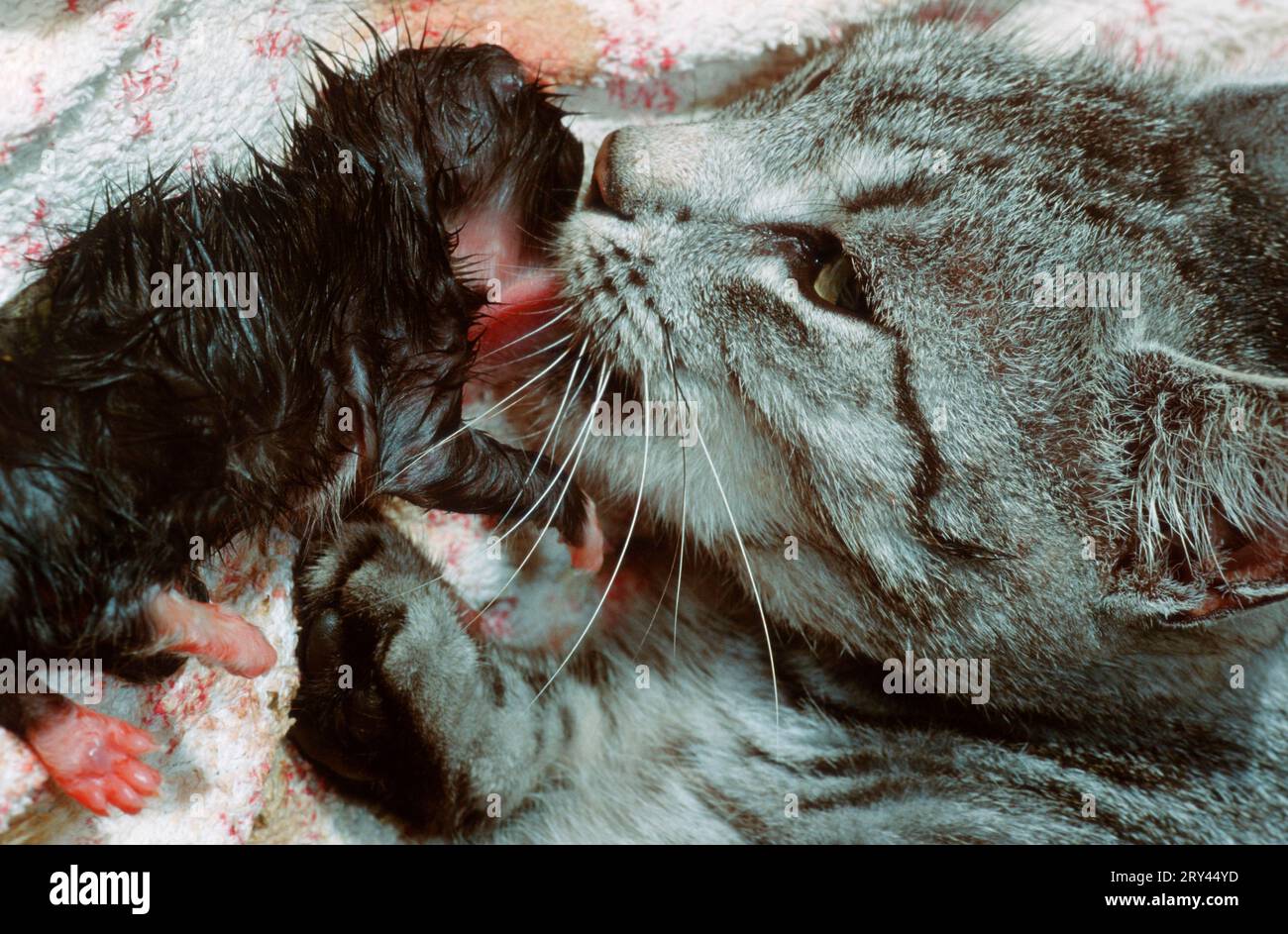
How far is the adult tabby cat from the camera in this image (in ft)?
3.63

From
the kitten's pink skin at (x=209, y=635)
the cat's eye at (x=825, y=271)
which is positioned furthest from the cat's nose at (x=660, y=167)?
the kitten's pink skin at (x=209, y=635)

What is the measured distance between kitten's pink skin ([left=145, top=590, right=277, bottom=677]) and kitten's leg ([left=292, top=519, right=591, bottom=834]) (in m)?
0.13

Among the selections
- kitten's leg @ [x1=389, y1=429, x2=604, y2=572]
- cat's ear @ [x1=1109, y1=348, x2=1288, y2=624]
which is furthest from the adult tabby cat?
kitten's leg @ [x1=389, y1=429, x2=604, y2=572]

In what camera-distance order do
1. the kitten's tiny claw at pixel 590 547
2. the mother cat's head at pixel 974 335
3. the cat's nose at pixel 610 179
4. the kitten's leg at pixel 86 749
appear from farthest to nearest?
the kitten's tiny claw at pixel 590 547, the cat's nose at pixel 610 179, the mother cat's head at pixel 974 335, the kitten's leg at pixel 86 749

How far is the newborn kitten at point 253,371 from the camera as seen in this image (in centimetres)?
99

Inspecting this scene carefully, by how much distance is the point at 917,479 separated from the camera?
44.7 inches

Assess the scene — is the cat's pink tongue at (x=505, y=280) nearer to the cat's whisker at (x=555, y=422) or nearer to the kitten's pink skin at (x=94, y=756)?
the cat's whisker at (x=555, y=422)

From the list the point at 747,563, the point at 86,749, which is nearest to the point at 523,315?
the point at 747,563

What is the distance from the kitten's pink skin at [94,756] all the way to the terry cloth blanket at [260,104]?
0.07m

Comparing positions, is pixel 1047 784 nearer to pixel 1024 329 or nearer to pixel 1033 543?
pixel 1033 543

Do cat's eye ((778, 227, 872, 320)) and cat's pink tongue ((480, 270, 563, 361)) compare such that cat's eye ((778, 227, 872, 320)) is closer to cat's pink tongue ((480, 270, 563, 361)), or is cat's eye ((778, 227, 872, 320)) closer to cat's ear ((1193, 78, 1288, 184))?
cat's pink tongue ((480, 270, 563, 361))

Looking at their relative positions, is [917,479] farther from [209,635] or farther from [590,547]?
[209,635]

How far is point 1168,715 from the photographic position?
1.22 metres

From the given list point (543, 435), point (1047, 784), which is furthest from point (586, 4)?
point (1047, 784)
